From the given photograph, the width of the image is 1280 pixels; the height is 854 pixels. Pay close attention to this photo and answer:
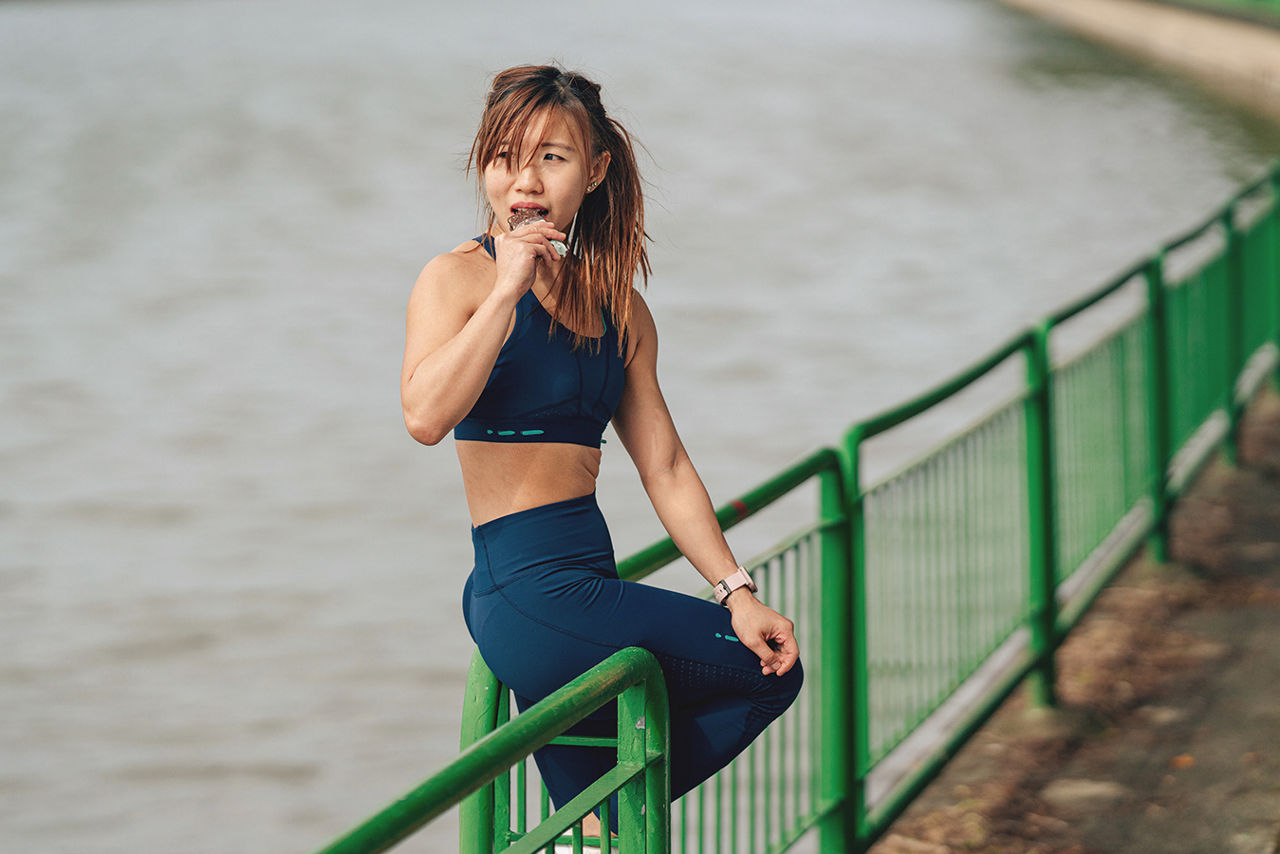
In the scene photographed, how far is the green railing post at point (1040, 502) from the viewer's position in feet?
16.9

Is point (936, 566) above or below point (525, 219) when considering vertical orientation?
below

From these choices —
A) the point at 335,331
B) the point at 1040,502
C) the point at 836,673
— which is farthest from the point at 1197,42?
the point at 836,673

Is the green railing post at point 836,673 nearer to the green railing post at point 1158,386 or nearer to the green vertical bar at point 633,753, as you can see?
the green vertical bar at point 633,753

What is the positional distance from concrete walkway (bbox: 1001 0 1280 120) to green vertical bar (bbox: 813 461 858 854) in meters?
27.5

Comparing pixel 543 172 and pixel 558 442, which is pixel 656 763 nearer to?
pixel 558 442

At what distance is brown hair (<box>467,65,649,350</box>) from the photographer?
7.95ft

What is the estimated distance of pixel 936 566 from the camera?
4457mm

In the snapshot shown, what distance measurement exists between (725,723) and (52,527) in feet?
29.9

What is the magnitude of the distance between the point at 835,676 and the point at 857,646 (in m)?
0.13

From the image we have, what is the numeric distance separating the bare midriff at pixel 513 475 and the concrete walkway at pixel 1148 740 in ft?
8.20

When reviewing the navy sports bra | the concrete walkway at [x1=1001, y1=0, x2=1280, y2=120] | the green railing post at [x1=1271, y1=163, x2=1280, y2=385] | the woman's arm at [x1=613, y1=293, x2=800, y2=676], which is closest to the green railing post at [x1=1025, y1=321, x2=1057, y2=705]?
the woman's arm at [x1=613, y1=293, x2=800, y2=676]

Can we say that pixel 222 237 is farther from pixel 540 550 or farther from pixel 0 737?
pixel 540 550

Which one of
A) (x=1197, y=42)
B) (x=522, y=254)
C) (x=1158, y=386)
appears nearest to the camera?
(x=522, y=254)

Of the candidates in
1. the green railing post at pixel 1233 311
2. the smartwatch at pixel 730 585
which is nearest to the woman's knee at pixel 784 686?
the smartwatch at pixel 730 585
